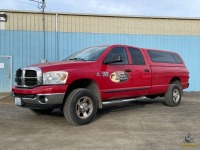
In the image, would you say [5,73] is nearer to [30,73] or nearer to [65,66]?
[30,73]

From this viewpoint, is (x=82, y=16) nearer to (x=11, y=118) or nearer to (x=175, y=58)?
(x=175, y=58)

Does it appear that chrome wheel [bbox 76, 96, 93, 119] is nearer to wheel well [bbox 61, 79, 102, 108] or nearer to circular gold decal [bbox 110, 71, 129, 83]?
wheel well [bbox 61, 79, 102, 108]

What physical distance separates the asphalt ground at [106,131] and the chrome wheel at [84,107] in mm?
272

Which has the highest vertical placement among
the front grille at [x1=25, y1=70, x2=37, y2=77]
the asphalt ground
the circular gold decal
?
the front grille at [x1=25, y1=70, x2=37, y2=77]

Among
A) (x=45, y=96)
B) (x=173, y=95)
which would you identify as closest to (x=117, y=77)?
(x=45, y=96)

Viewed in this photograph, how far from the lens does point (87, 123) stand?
768 centimetres

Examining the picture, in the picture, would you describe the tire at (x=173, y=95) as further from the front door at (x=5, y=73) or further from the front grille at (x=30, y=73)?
the front door at (x=5, y=73)

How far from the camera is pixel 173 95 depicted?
35.7 feet

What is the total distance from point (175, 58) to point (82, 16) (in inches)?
333

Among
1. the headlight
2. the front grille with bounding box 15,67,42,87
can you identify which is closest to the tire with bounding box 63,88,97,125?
the headlight

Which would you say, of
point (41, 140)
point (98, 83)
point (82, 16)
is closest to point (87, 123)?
point (98, 83)

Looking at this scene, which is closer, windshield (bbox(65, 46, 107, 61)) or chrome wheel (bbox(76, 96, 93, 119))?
chrome wheel (bbox(76, 96, 93, 119))

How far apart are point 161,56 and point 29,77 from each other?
502cm

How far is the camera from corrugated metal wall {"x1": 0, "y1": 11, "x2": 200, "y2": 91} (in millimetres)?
17891
